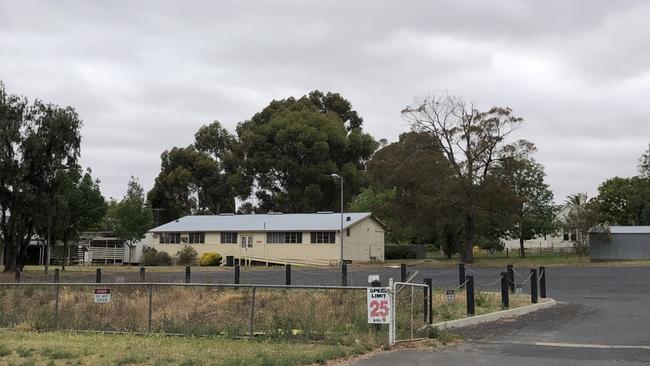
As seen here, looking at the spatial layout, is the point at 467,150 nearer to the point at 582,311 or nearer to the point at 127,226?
the point at 127,226

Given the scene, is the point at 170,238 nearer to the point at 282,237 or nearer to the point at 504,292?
the point at 282,237

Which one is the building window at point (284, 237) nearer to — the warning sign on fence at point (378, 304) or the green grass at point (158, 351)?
the green grass at point (158, 351)

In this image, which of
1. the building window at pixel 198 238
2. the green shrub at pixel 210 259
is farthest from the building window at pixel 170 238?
the green shrub at pixel 210 259

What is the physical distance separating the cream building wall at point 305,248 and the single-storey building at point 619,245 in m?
19.9

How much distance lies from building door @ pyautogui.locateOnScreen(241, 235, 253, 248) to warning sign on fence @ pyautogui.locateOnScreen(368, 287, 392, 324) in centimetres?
5140

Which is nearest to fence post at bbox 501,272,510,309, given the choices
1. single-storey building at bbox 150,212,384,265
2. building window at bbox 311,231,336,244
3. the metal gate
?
the metal gate

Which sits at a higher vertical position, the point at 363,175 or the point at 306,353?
the point at 363,175

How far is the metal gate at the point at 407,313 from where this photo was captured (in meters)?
12.9

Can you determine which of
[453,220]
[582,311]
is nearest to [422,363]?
[582,311]

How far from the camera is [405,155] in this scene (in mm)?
59938

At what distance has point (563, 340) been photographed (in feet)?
45.4

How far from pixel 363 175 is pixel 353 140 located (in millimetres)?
4815

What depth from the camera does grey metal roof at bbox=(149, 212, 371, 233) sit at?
203 ft

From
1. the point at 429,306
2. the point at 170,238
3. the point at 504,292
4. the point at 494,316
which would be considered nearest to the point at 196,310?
the point at 429,306
